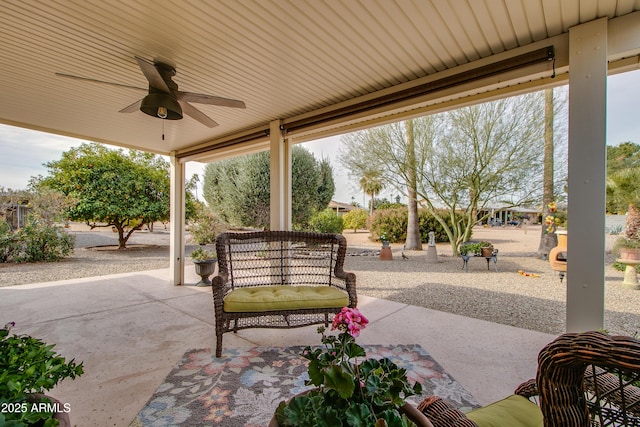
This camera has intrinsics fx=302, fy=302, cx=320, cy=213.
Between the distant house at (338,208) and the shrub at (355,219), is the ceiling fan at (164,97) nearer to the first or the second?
the distant house at (338,208)

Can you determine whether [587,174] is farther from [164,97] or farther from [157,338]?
[157,338]

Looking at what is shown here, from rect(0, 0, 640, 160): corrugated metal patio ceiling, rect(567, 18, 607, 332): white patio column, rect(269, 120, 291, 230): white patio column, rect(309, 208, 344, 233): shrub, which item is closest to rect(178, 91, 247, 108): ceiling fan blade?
rect(0, 0, 640, 160): corrugated metal patio ceiling

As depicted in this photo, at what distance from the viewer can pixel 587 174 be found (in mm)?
1910

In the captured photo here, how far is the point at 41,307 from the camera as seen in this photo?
366cm

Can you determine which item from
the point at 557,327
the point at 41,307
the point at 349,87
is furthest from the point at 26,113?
the point at 557,327

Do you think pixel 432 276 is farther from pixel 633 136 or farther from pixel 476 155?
pixel 633 136

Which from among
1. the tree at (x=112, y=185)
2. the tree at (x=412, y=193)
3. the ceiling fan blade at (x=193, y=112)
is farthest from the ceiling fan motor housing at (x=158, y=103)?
the tree at (x=112, y=185)

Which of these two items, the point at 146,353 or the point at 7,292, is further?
the point at 7,292

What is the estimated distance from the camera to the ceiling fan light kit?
2.22 m

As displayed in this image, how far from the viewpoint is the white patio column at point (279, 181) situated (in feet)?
12.4

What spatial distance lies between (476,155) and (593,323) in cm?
595

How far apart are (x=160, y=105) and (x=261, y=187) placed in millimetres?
7070

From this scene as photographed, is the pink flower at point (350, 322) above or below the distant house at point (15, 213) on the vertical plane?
below

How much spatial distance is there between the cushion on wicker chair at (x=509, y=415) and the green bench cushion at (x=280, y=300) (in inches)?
62.6
